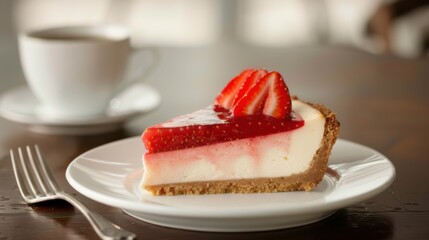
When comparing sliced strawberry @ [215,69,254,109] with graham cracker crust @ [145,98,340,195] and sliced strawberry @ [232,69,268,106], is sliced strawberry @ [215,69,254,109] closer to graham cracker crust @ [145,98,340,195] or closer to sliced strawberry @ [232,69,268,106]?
sliced strawberry @ [232,69,268,106]

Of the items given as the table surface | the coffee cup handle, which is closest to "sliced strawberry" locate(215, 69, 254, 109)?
the table surface

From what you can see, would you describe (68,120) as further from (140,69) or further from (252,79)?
(252,79)

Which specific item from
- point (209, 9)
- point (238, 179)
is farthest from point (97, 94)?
point (209, 9)

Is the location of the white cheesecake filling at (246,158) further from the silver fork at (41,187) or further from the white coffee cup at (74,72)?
the white coffee cup at (74,72)

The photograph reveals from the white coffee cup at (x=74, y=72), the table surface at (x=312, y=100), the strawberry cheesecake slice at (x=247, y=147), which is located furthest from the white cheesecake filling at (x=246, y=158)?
the white coffee cup at (x=74, y=72)

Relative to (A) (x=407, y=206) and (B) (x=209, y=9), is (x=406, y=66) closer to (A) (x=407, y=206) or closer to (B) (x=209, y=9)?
(A) (x=407, y=206)

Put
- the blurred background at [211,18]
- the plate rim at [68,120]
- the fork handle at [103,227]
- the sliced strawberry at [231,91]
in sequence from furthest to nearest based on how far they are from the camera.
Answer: the blurred background at [211,18] → the plate rim at [68,120] → the sliced strawberry at [231,91] → the fork handle at [103,227]
